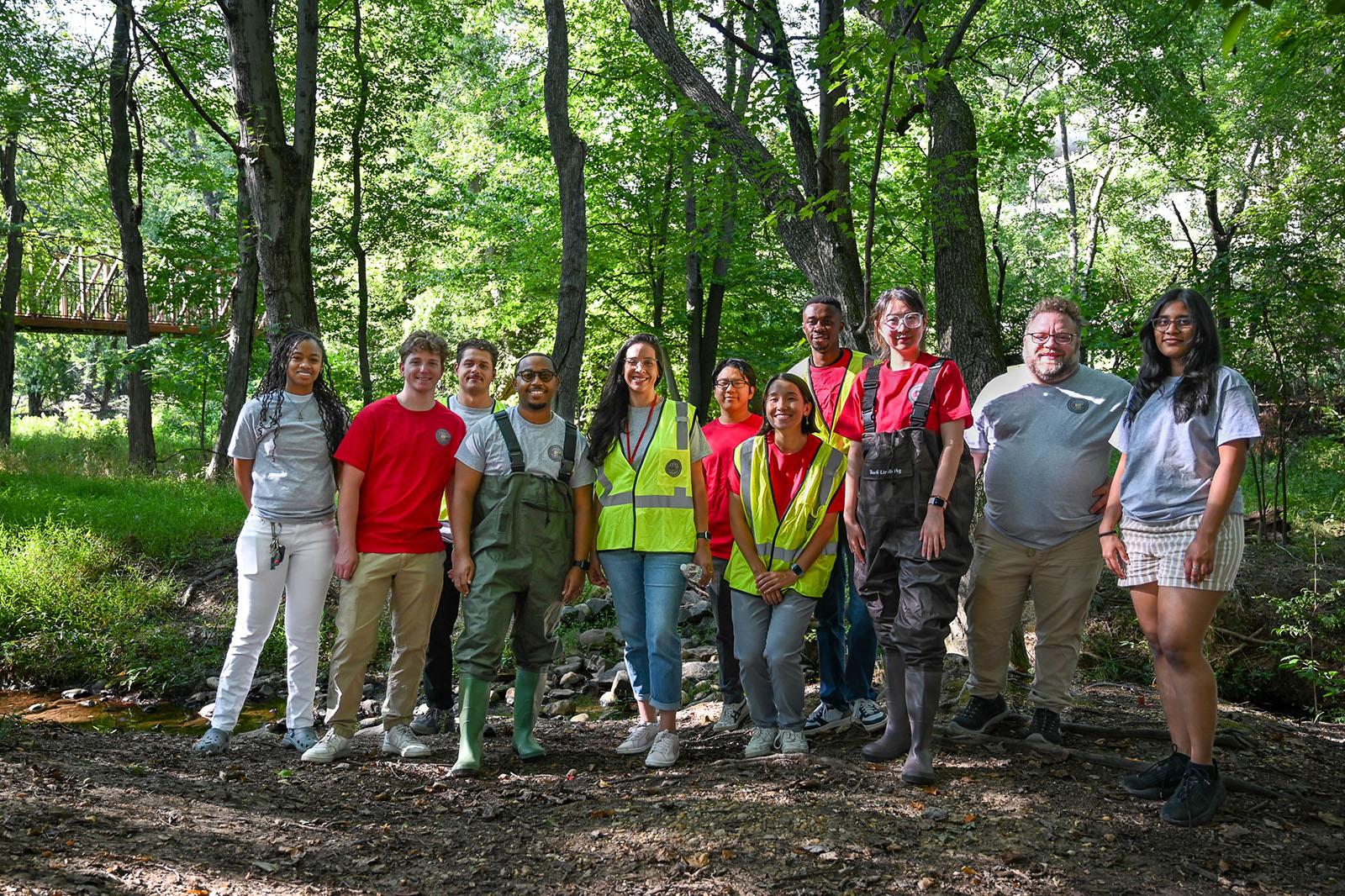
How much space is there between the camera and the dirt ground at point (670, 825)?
10.6 feet

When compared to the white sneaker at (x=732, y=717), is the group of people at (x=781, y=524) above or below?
above

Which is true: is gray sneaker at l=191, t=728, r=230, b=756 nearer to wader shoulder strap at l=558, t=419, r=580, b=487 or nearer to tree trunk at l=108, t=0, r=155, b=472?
wader shoulder strap at l=558, t=419, r=580, b=487

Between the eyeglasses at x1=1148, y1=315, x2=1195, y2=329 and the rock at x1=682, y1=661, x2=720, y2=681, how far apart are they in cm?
410

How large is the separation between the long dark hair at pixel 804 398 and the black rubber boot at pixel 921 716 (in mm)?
1293

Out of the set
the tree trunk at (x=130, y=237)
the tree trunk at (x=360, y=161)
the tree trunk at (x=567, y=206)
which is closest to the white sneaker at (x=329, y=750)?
the tree trunk at (x=567, y=206)

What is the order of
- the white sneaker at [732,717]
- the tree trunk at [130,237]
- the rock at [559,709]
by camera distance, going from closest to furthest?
the white sneaker at [732,717]
the rock at [559,709]
the tree trunk at [130,237]

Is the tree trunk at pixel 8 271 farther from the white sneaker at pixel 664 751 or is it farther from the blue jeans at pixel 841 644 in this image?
the blue jeans at pixel 841 644

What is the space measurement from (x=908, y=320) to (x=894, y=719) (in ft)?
5.95

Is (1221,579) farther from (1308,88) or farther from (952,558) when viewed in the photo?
(1308,88)

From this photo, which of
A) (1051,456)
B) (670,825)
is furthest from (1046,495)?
(670,825)

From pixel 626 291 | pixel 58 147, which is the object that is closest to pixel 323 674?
pixel 626 291

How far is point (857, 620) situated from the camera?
499 centimetres

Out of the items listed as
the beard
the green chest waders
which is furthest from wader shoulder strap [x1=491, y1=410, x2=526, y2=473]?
the beard

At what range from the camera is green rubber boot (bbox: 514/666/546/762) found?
486 centimetres
